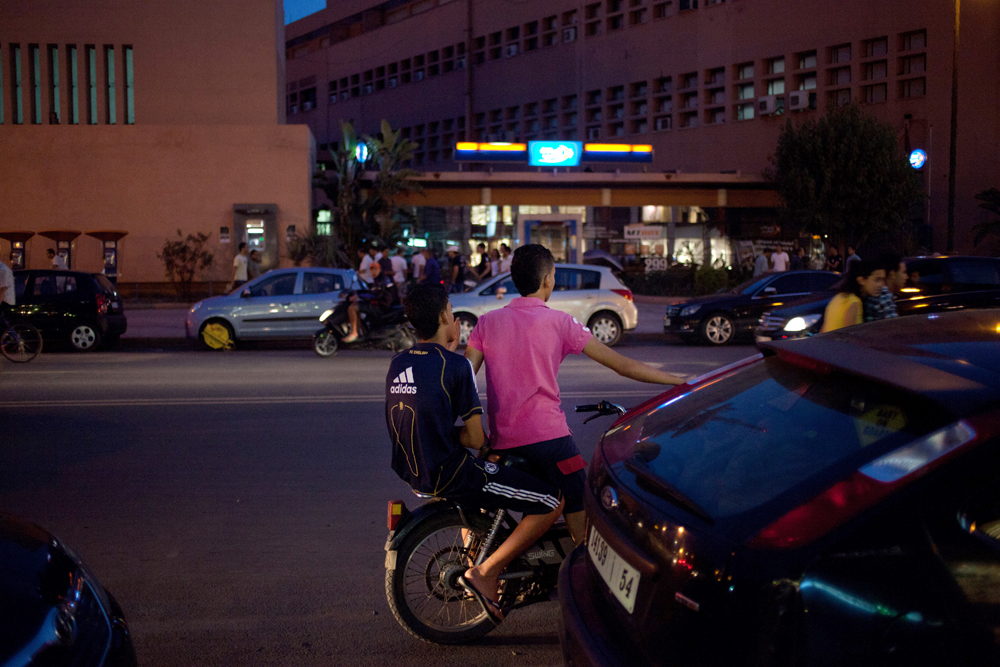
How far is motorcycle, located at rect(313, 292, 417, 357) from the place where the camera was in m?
14.9

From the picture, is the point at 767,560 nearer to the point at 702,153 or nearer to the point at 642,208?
the point at 642,208

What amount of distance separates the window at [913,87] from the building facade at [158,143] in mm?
21119

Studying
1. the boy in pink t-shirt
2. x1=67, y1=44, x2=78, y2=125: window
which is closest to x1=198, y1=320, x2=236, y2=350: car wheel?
the boy in pink t-shirt

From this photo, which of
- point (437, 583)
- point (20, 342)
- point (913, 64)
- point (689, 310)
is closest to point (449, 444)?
point (437, 583)

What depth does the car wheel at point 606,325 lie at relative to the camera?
16641 millimetres

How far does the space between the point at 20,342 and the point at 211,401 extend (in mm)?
5543

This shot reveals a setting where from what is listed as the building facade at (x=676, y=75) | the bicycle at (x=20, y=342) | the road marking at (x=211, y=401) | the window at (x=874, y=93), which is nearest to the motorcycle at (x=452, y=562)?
the road marking at (x=211, y=401)

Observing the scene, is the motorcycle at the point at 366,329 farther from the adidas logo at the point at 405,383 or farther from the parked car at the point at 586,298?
the adidas logo at the point at 405,383

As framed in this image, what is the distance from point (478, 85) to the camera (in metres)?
46.9

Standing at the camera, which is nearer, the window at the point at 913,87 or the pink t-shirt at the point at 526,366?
the pink t-shirt at the point at 526,366

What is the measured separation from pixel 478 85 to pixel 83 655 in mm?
46640

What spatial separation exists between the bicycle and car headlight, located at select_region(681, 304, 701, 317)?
1113 centimetres

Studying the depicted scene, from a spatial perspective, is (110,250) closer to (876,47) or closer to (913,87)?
(876,47)

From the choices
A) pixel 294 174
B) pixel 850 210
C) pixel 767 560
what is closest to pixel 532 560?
pixel 767 560
